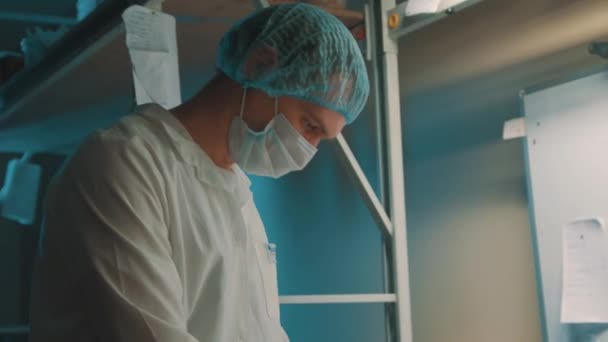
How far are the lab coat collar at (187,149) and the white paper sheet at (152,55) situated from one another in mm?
274

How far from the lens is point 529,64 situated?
1.71 m

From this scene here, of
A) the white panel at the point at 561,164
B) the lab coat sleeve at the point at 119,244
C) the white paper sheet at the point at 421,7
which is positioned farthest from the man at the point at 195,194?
the white panel at the point at 561,164

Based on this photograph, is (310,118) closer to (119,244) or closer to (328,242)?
(119,244)

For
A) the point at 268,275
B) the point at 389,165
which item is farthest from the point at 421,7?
the point at 268,275

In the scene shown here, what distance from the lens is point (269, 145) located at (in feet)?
3.83

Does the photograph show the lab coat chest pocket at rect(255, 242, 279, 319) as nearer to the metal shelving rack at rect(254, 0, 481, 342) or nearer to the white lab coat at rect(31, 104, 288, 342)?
the white lab coat at rect(31, 104, 288, 342)

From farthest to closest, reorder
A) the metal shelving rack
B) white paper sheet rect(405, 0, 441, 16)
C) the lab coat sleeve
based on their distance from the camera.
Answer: the metal shelving rack < white paper sheet rect(405, 0, 441, 16) < the lab coat sleeve

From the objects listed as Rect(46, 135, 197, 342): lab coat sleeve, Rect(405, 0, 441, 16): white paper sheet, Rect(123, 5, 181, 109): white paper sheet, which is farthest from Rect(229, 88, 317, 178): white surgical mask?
Rect(405, 0, 441, 16): white paper sheet

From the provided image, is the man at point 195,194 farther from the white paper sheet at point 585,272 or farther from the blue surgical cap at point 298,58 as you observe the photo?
the white paper sheet at point 585,272

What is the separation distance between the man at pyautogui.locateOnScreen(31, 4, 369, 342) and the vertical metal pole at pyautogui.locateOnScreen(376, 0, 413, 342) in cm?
54

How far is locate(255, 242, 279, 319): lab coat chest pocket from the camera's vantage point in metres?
1.33

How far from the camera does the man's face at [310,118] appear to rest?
115cm

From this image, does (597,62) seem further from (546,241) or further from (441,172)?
(441,172)

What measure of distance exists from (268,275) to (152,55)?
519 millimetres
